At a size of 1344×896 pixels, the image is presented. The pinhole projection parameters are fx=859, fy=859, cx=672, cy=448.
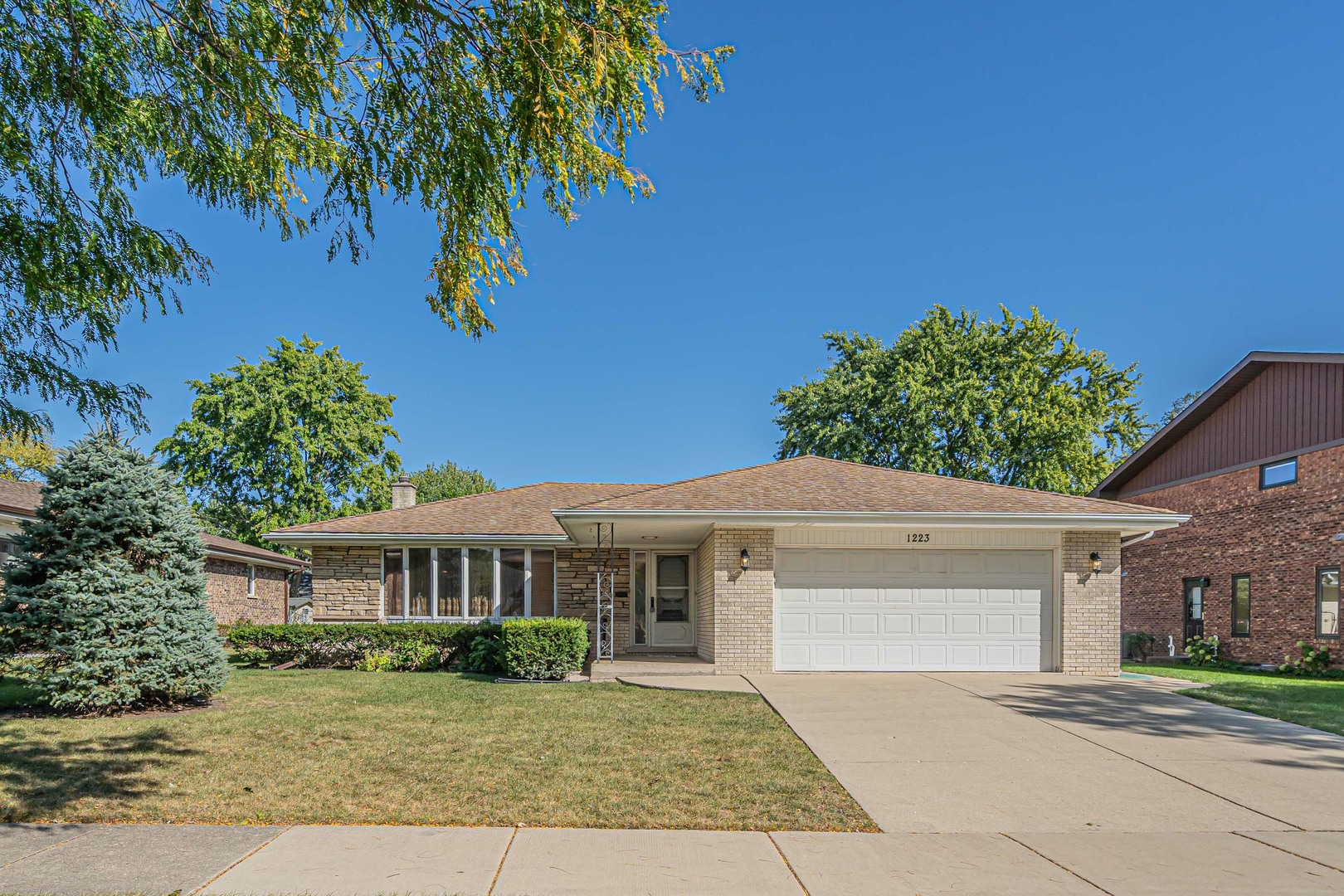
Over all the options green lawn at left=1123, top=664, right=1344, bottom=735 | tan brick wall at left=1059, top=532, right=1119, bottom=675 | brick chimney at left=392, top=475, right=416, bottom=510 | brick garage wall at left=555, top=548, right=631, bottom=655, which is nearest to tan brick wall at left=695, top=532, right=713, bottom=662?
brick garage wall at left=555, top=548, right=631, bottom=655

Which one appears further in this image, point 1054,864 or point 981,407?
point 981,407

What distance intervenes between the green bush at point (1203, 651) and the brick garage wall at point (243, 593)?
967 inches

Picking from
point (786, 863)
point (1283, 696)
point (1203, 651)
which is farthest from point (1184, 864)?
point (1203, 651)

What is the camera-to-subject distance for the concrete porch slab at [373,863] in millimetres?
4547

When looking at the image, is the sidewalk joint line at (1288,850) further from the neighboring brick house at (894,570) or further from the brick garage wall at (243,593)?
the brick garage wall at (243,593)

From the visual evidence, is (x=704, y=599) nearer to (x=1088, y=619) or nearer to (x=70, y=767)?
(x=1088, y=619)

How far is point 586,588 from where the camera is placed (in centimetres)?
1814

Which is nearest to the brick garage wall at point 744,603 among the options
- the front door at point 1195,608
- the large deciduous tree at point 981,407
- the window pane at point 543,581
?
the window pane at point 543,581

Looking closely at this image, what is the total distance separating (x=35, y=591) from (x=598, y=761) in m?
7.06

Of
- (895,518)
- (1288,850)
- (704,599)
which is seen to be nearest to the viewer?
(1288,850)

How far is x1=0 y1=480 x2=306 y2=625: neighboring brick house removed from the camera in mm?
21672

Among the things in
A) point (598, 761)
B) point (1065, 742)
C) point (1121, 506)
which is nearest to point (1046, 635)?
point (1121, 506)

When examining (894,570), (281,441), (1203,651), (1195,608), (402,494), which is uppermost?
(281,441)

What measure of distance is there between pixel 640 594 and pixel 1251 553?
14477mm
